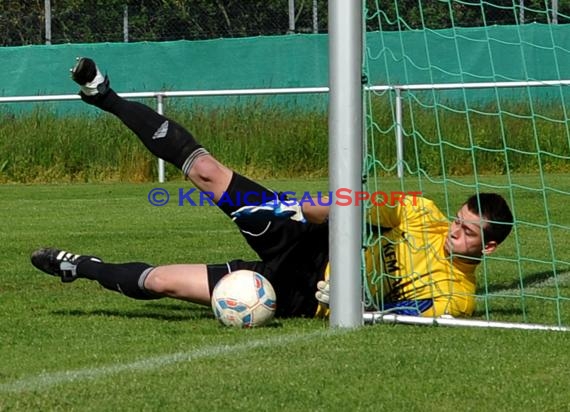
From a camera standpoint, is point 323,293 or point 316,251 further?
point 316,251

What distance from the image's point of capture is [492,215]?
21.0 feet

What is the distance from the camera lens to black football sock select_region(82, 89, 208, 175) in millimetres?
6715

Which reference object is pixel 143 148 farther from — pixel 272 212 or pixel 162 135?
pixel 272 212

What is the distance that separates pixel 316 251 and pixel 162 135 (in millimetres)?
991

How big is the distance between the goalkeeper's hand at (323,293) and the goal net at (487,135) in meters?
0.20

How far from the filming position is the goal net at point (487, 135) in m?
7.30

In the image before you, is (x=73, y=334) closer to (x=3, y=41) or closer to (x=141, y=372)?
(x=141, y=372)

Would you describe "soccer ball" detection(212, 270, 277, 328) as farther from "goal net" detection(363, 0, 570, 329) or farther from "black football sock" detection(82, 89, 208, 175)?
"black football sock" detection(82, 89, 208, 175)

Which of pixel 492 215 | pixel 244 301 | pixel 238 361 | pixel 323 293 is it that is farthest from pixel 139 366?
pixel 492 215

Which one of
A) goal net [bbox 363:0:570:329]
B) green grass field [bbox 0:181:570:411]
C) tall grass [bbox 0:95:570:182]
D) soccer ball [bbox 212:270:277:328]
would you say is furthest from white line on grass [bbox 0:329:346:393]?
tall grass [bbox 0:95:570:182]

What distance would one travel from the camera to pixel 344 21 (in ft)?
19.8

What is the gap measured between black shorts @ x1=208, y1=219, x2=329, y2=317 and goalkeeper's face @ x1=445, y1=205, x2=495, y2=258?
632mm

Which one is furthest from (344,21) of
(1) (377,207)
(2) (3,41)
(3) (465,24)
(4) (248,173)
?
(2) (3,41)

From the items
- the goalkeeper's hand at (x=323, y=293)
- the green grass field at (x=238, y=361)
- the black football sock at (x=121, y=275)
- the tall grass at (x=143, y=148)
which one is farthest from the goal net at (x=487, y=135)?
the black football sock at (x=121, y=275)
